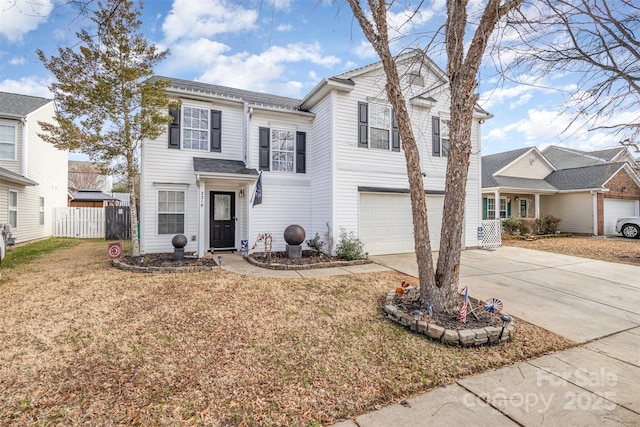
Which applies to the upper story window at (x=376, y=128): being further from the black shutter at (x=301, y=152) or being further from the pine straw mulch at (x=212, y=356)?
the pine straw mulch at (x=212, y=356)

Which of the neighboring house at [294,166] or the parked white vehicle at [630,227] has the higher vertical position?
the neighboring house at [294,166]

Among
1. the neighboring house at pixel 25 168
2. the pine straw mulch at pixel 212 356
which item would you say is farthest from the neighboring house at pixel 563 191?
the neighboring house at pixel 25 168

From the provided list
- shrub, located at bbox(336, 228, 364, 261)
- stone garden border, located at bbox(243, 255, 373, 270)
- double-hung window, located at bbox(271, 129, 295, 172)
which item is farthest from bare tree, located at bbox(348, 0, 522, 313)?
double-hung window, located at bbox(271, 129, 295, 172)

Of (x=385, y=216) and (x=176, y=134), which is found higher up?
(x=176, y=134)

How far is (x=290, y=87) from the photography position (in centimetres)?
944

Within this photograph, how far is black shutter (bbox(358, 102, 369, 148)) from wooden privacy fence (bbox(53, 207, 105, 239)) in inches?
549

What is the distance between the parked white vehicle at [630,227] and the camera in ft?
50.1

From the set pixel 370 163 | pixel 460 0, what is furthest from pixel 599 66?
pixel 370 163

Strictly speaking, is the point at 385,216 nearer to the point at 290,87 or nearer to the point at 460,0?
the point at 290,87

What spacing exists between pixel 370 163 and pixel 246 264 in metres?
5.07

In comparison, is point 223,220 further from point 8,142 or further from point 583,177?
point 583,177

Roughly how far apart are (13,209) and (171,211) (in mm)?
7160

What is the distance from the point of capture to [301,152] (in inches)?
408

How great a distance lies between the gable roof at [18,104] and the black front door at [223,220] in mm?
8844
